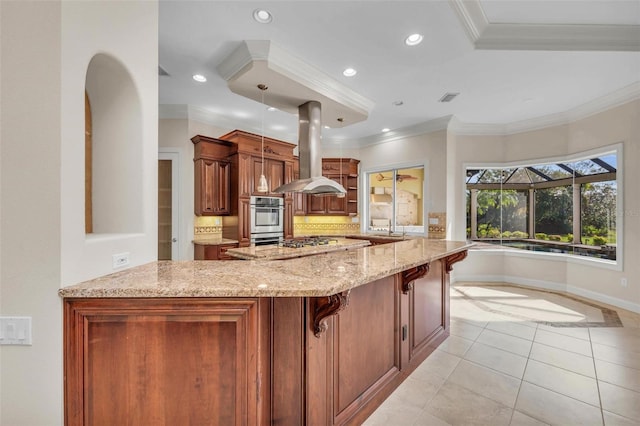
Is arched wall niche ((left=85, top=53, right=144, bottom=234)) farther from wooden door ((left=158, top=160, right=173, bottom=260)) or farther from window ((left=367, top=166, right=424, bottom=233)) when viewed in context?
window ((left=367, top=166, right=424, bottom=233))

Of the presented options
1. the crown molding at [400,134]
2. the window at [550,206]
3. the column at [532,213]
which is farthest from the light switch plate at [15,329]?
the column at [532,213]

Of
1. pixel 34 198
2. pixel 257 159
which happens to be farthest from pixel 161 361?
pixel 257 159

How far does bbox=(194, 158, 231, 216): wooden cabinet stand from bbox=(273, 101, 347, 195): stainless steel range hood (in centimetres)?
132

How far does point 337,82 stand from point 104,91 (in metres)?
2.55

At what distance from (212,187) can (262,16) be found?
107 inches

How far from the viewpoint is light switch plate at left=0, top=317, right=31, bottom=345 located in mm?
1105

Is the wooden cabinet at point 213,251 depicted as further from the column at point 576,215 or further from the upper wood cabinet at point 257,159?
the column at point 576,215

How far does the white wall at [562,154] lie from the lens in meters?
3.65

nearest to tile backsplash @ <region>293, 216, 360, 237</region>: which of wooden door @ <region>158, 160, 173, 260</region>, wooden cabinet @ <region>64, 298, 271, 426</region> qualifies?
wooden door @ <region>158, 160, 173, 260</region>

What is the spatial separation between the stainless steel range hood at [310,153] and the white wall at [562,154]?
8.43ft

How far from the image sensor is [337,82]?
3449 millimetres

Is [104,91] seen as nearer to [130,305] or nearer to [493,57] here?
[130,305]

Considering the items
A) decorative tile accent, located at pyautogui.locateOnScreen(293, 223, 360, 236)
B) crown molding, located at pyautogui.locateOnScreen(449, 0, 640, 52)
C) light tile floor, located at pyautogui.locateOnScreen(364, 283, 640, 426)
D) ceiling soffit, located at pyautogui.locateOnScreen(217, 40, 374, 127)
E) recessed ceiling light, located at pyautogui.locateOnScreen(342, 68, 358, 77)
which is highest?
crown molding, located at pyautogui.locateOnScreen(449, 0, 640, 52)

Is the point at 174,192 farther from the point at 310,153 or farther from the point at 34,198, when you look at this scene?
the point at 34,198
